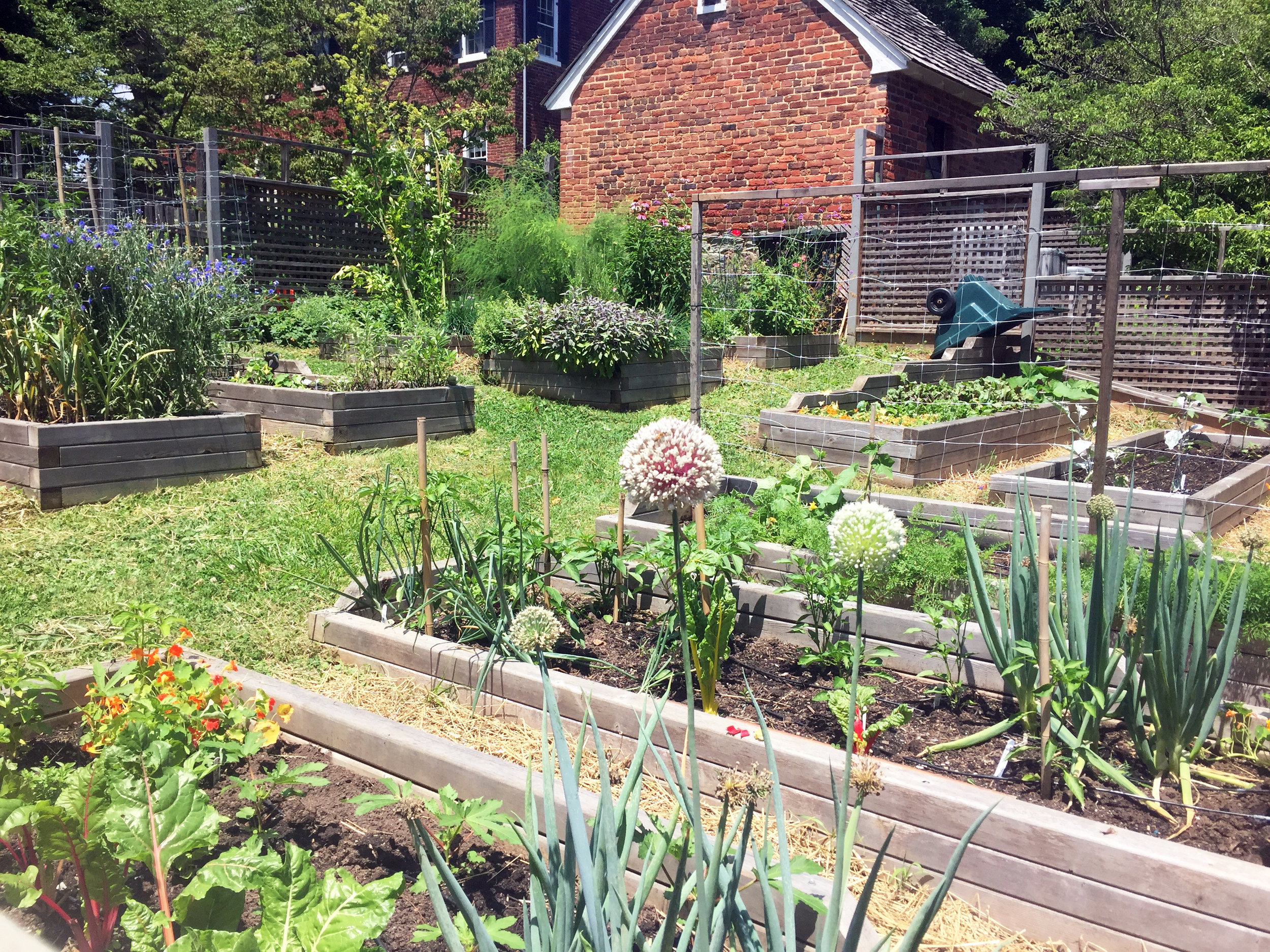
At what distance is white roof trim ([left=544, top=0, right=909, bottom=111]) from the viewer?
13820 millimetres

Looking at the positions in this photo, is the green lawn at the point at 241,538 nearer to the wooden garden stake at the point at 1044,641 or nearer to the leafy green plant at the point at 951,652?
the leafy green plant at the point at 951,652

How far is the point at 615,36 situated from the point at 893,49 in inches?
201

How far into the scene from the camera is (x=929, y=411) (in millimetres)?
7590

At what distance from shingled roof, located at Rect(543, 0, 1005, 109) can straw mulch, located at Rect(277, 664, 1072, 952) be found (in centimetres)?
1323

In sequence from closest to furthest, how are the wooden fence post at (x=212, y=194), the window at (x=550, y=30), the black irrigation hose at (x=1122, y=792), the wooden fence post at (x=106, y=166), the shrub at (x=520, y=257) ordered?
the black irrigation hose at (x=1122, y=792) < the wooden fence post at (x=212, y=194) < the shrub at (x=520, y=257) < the wooden fence post at (x=106, y=166) < the window at (x=550, y=30)

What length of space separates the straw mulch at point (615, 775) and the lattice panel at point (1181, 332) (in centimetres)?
755

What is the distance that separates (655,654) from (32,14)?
20987 mm

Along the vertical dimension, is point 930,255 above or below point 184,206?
below

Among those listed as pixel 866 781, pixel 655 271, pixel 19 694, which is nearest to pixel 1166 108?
pixel 655 271

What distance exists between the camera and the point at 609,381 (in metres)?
8.44

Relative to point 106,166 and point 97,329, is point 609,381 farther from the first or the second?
point 106,166

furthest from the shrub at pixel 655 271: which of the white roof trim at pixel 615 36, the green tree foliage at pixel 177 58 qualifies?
the green tree foliage at pixel 177 58

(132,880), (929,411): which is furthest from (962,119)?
(132,880)

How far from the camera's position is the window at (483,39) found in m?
21.0
